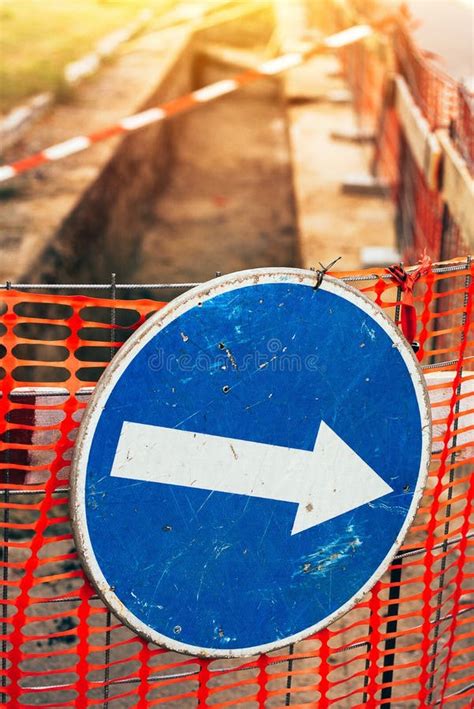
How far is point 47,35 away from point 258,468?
76.3 feet

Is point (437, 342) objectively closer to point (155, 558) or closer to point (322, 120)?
point (155, 558)

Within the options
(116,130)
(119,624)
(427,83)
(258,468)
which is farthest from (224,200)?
(258,468)

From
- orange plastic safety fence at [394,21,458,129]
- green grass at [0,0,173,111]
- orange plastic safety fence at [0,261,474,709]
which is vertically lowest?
orange plastic safety fence at [0,261,474,709]

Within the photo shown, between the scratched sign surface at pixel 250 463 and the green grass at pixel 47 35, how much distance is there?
1223 centimetres

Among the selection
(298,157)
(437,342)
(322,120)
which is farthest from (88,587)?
(322,120)

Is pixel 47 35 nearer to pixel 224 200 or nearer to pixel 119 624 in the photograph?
pixel 224 200

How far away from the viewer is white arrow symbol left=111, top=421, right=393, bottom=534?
2.91 metres

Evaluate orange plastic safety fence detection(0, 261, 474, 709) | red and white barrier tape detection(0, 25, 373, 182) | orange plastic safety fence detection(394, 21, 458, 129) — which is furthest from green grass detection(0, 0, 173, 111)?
orange plastic safety fence detection(0, 261, 474, 709)

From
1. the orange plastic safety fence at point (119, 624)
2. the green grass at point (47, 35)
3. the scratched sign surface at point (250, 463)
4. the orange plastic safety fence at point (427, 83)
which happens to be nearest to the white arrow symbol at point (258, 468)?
the scratched sign surface at point (250, 463)

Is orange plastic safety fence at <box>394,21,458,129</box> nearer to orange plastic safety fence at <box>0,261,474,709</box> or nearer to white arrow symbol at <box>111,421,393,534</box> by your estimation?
orange plastic safety fence at <box>0,261,474,709</box>

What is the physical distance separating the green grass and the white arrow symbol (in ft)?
40.2

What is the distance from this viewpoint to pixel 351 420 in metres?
3.04

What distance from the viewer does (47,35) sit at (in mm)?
24594

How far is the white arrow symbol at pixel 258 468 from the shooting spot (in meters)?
2.91
